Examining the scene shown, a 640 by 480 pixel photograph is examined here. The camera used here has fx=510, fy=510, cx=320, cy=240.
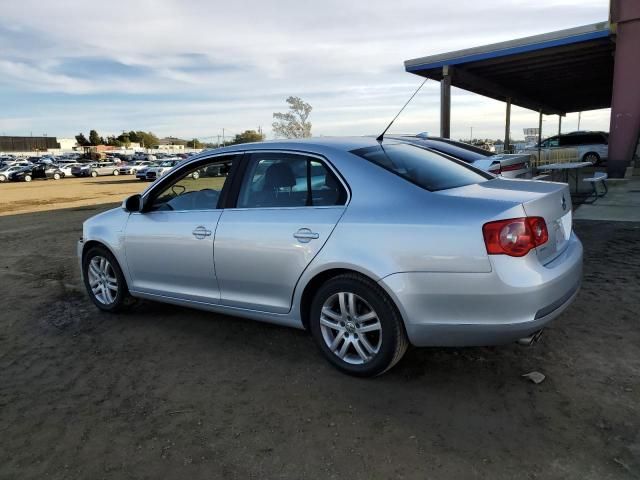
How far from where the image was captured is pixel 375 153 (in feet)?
11.8

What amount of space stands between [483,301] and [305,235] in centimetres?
121

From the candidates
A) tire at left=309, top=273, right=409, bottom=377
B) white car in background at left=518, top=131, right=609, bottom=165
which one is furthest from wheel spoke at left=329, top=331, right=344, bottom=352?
white car in background at left=518, top=131, right=609, bottom=165

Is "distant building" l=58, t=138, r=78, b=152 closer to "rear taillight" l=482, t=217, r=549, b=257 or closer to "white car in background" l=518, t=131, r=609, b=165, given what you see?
"white car in background" l=518, t=131, r=609, b=165

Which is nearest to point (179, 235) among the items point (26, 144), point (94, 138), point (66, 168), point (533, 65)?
point (533, 65)

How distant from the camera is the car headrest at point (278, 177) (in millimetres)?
3738

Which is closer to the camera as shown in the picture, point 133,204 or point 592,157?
point 133,204

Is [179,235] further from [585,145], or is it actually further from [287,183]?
[585,145]

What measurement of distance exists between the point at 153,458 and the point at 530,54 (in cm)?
1926

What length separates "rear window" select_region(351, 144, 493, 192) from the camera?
339 cm

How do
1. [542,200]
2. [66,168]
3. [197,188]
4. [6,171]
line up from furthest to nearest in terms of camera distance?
[66,168] → [6,171] → [197,188] → [542,200]

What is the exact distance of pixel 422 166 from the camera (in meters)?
3.65

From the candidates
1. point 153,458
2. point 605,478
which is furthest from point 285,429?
point 605,478

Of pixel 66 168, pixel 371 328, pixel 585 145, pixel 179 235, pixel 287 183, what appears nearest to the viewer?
pixel 371 328

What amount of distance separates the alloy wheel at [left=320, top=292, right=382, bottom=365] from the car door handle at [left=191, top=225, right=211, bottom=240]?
46.0 inches
